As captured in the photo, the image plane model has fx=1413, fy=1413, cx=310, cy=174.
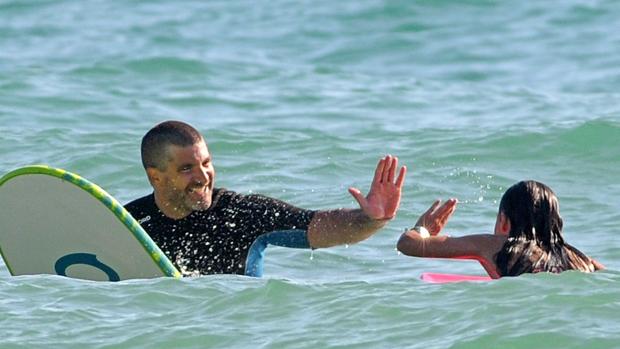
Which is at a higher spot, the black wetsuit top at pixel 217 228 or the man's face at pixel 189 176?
the man's face at pixel 189 176

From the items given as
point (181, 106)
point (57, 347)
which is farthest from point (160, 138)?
point (181, 106)

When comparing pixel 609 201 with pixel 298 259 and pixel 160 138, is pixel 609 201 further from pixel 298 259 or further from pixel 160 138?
pixel 160 138

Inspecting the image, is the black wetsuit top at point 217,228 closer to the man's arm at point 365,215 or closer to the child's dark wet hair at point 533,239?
the man's arm at point 365,215

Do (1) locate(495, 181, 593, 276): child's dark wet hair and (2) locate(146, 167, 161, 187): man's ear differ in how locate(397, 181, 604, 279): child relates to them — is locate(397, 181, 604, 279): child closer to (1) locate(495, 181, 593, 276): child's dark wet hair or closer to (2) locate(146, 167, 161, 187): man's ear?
(1) locate(495, 181, 593, 276): child's dark wet hair

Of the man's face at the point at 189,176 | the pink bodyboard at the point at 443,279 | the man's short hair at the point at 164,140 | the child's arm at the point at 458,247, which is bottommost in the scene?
the pink bodyboard at the point at 443,279

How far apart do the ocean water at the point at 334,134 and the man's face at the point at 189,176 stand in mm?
378

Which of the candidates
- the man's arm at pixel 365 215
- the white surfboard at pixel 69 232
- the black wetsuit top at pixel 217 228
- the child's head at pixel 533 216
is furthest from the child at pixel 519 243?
the white surfboard at pixel 69 232

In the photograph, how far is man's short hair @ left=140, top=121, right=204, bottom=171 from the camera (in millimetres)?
6465

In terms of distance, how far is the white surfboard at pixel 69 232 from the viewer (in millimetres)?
6328

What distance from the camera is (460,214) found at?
9188 millimetres

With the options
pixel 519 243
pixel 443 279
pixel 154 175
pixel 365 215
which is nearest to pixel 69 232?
pixel 154 175

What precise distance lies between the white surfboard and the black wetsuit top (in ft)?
0.54

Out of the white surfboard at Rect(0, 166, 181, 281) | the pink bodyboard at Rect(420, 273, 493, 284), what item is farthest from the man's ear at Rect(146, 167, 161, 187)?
the pink bodyboard at Rect(420, 273, 493, 284)

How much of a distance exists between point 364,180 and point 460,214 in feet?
4.24
